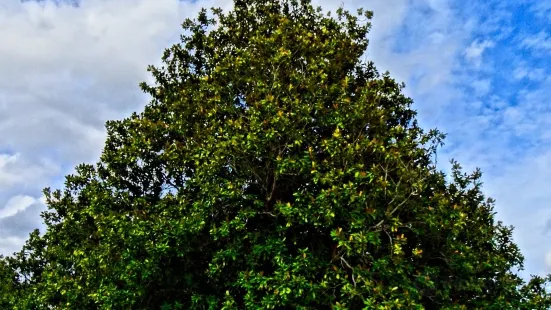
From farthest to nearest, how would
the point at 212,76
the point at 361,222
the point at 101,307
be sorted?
the point at 212,76
the point at 101,307
the point at 361,222

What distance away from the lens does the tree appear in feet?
45.1

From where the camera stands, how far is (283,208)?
45.3 feet

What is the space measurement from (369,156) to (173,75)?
8.94 meters

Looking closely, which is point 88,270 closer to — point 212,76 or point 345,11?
point 212,76

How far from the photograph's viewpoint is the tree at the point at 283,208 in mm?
13734

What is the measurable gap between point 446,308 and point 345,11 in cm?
1171

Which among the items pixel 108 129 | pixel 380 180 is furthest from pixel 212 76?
pixel 380 180

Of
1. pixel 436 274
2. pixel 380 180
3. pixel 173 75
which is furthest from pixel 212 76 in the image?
pixel 436 274

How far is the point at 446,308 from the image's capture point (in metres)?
14.9

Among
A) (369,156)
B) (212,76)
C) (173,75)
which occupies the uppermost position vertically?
(173,75)

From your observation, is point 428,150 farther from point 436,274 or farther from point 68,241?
point 68,241

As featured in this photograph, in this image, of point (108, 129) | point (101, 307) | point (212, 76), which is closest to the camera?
point (101, 307)

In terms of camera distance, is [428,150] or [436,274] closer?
[436,274]

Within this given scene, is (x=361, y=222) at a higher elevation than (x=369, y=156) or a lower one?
lower
